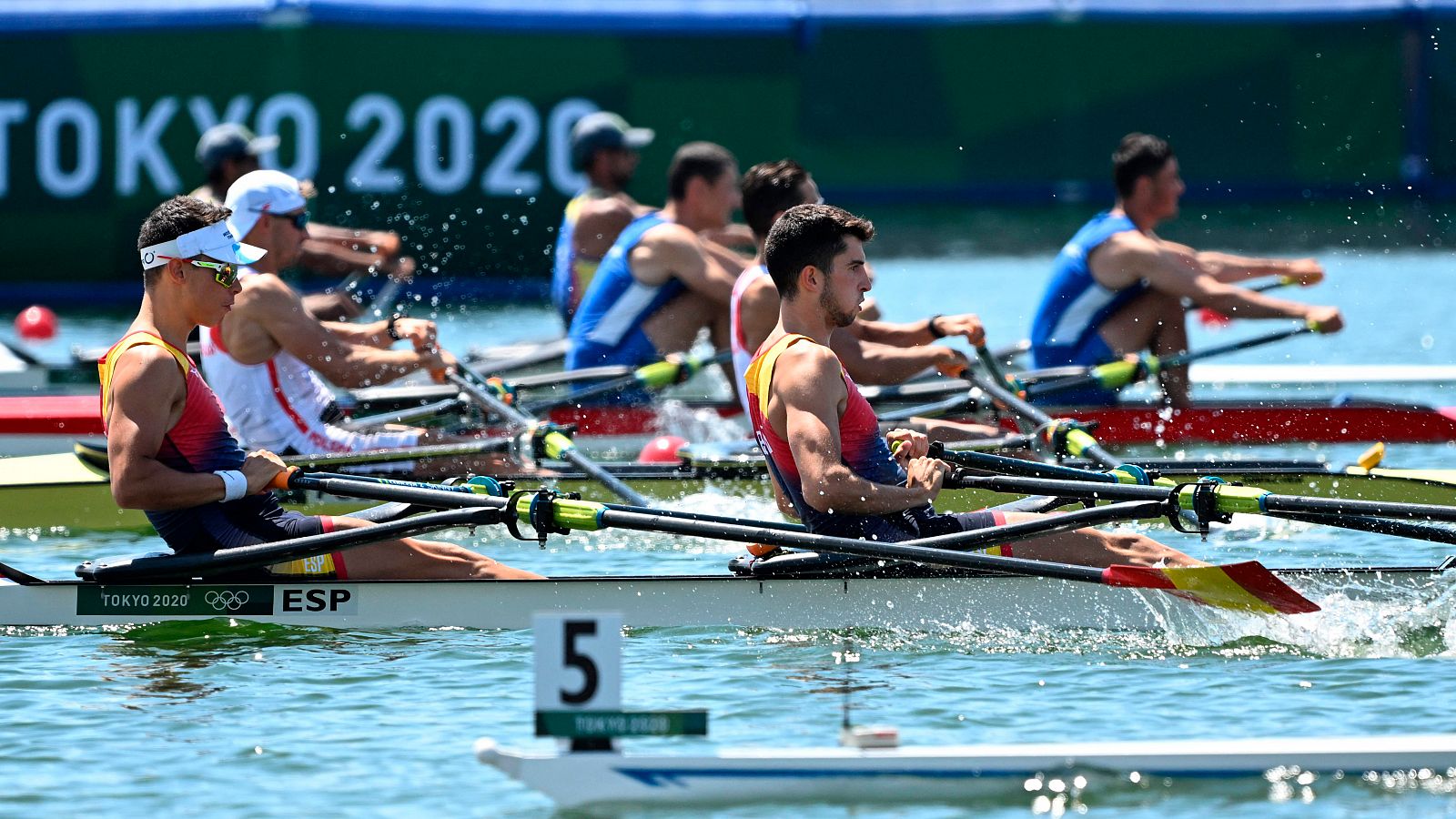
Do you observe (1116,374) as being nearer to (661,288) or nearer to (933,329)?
(933,329)

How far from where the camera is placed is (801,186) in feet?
26.6

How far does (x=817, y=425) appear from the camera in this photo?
19.5 feet

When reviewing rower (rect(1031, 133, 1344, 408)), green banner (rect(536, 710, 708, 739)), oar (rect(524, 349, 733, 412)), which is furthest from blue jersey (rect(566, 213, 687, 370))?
green banner (rect(536, 710, 708, 739))

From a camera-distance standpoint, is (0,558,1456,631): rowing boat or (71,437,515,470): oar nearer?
(0,558,1456,631): rowing boat

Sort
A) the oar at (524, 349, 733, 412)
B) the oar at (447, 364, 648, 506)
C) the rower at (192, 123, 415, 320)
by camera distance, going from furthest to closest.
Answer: the rower at (192, 123, 415, 320)
the oar at (524, 349, 733, 412)
the oar at (447, 364, 648, 506)

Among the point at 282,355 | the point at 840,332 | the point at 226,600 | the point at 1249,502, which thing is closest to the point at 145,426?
the point at 226,600

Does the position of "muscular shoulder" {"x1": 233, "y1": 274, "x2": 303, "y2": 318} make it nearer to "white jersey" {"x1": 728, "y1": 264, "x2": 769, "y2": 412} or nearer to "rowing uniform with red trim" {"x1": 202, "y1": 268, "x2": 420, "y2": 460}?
"rowing uniform with red trim" {"x1": 202, "y1": 268, "x2": 420, "y2": 460}

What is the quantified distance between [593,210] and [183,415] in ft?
19.7

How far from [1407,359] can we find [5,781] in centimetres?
1174

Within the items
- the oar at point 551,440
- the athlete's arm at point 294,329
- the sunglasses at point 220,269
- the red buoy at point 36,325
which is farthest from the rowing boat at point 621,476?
the red buoy at point 36,325

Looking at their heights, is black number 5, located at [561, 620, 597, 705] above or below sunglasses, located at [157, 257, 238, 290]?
below

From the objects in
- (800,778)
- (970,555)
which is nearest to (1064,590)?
(970,555)

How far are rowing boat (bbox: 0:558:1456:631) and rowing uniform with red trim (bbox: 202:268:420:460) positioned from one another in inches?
75.3

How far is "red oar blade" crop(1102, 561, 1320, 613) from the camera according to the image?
602 centimetres
